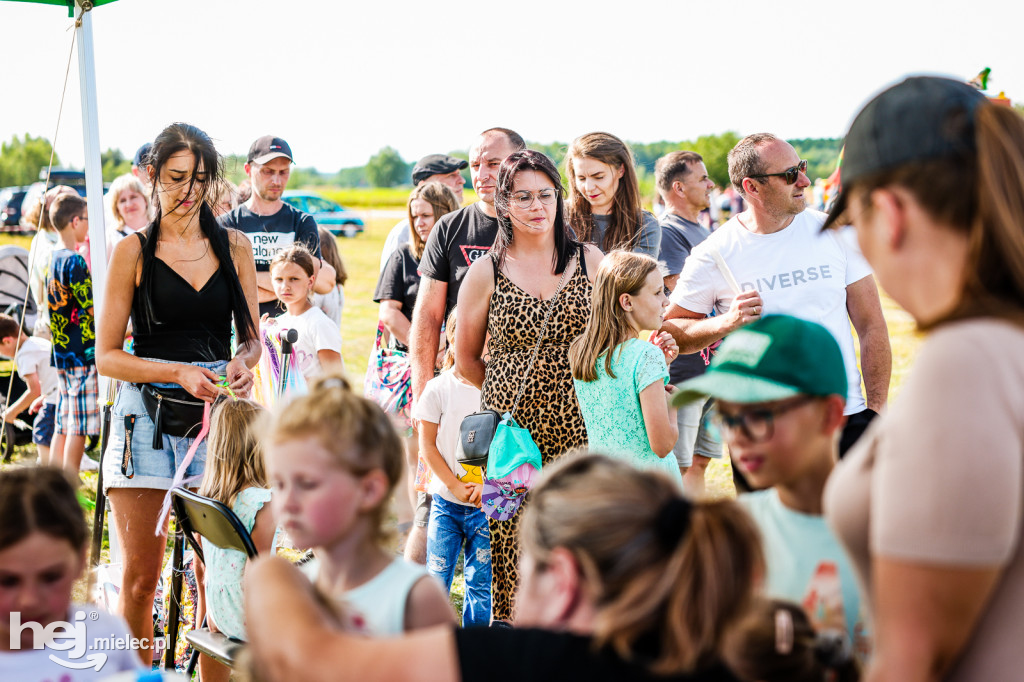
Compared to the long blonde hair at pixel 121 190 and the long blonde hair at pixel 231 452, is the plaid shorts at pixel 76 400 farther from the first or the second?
the long blonde hair at pixel 231 452

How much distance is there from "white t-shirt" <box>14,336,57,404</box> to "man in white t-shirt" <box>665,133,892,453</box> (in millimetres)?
4753

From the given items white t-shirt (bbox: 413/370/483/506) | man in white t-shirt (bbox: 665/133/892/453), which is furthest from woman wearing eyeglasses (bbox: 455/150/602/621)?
man in white t-shirt (bbox: 665/133/892/453)

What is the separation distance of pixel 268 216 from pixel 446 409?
85.4 inches

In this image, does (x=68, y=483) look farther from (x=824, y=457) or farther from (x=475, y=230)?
(x=475, y=230)

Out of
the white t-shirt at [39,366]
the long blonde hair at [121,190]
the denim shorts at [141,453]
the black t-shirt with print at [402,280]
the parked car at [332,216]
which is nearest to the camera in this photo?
the denim shorts at [141,453]

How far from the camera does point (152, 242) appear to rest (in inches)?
116

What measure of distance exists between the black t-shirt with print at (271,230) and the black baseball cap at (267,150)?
28 cm

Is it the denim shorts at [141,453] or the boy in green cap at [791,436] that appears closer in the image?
the boy in green cap at [791,436]

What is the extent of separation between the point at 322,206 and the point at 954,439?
29726 mm

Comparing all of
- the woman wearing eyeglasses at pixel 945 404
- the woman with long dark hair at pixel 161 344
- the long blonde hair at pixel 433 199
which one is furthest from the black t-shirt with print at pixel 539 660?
the long blonde hair at pixel 433 199

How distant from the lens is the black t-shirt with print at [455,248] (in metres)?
3.69

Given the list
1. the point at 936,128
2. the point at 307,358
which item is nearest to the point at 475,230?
the point at 307,358

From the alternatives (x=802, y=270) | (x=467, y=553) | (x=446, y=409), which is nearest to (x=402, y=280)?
(x=446, y=409)

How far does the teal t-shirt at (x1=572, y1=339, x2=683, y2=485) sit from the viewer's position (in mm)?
2900
